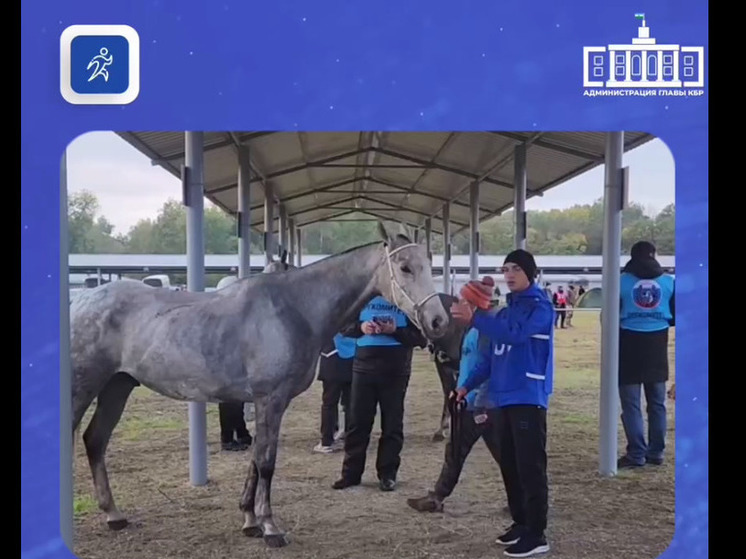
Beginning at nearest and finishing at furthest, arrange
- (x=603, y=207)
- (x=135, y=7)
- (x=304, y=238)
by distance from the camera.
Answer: (x=135, y=7) → (x=603, y=207) → (x=304, y=238)

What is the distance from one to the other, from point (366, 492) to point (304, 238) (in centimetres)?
98

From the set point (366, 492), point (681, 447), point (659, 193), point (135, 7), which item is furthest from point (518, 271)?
point (135, 7)

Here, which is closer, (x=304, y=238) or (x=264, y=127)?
(x=264, y=127)

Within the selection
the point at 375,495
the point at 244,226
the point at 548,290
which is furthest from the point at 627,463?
the point at 244,226

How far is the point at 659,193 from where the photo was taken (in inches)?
106

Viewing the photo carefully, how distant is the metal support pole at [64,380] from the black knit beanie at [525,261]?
153 cm

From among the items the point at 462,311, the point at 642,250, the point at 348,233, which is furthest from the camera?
the point at 348,233

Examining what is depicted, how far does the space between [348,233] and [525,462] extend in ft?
3.45

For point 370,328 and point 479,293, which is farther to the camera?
point 370,328

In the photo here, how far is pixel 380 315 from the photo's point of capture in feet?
9.74

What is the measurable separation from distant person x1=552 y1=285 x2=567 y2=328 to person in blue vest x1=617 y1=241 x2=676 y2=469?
0.20m

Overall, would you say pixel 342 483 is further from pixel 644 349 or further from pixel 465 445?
pixel 644 349

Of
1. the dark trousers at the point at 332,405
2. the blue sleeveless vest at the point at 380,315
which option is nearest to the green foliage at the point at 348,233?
the blue sleeveless vest at the point at 380,315

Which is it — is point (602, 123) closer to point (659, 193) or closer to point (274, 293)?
point (659, 193)
